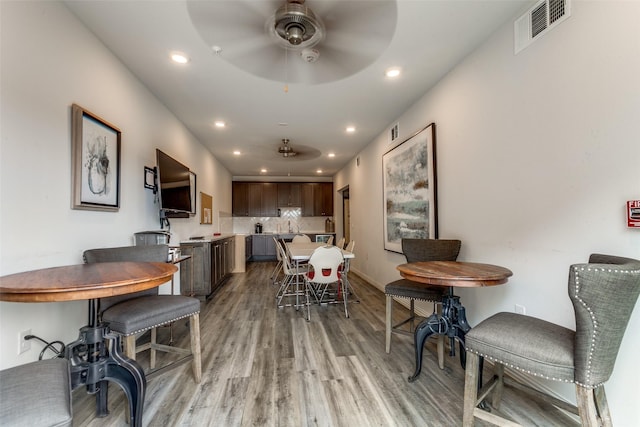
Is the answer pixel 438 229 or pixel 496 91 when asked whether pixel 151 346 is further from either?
pixel 496 91

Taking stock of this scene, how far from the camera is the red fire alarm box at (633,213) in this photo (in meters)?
1.31

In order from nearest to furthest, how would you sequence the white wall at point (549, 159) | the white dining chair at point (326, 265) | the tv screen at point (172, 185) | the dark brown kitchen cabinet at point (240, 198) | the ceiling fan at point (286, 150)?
the white wall at point (549, 159) < the tv screen at point (172, 185) < the white dining chair at point (326, 265) < the ceiling fan at point (286, 150) < the dark brown kitchen cabinet at point (240, 198)

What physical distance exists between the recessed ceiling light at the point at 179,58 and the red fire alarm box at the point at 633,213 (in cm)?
322

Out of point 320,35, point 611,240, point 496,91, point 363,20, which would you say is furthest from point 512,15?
point 611,240

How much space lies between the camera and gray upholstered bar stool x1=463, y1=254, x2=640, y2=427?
105 centimetres

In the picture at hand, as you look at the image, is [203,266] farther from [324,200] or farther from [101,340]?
[324,200]

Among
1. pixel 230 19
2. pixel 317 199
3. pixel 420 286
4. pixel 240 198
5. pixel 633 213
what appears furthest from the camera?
pixel 317 199

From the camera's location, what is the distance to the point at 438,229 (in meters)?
2.91

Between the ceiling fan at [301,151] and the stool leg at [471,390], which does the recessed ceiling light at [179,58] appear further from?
the stool leg at [471,390]

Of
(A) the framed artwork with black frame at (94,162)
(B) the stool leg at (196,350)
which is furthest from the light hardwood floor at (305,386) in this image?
(A) the framed artwork with black frame at (94,162)

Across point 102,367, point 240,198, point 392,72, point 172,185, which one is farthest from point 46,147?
point 240,198

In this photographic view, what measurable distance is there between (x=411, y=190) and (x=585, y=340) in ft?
8.07

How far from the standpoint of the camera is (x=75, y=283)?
3.91ft

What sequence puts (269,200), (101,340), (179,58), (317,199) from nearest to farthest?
(101,340) < (179,58) < (269,200) < (317,199)
